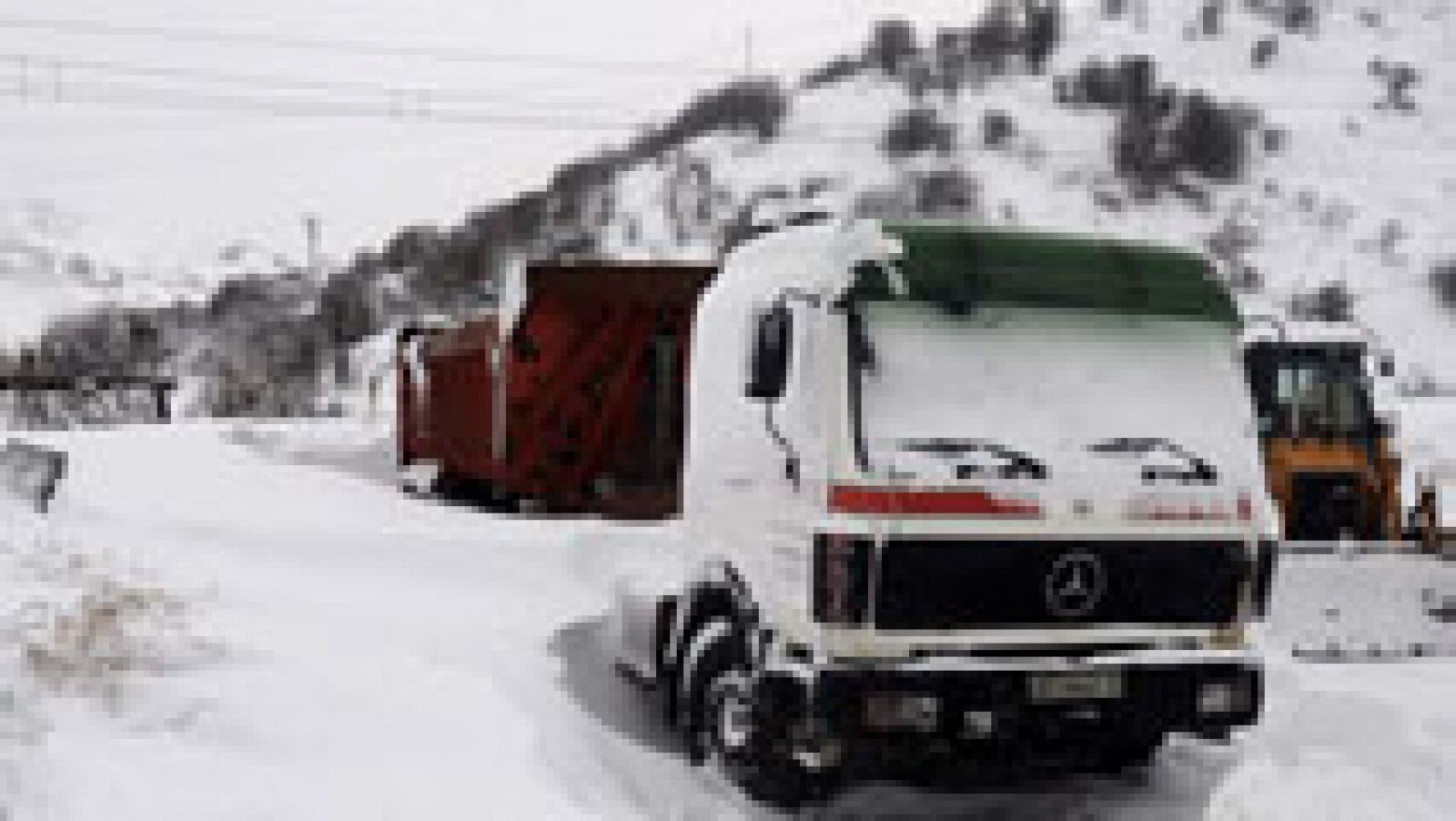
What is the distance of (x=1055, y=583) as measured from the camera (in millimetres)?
7281

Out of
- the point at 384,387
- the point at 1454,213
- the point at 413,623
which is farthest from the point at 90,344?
the point at 413,623

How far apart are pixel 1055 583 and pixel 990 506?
0.49m

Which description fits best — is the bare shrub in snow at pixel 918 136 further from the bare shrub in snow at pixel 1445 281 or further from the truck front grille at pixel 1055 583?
the truck front grille at pixel 1055 583

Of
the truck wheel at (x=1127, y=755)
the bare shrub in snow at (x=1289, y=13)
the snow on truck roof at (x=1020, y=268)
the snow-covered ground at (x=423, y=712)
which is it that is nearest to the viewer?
the snow-covered ground at (x=423, y=712)

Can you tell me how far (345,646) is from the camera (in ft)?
27.7

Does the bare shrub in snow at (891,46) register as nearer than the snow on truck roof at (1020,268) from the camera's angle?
No

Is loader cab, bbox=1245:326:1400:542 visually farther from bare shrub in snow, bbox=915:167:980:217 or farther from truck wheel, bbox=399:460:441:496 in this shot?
bare shrub in snow, bbox=915:167:980:217

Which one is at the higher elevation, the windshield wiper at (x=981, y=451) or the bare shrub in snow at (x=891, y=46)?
the bare shrub in snow at (x=891, y=46)

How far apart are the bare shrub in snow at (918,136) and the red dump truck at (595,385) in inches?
1900

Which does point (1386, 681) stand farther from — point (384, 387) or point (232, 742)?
point (384, 387)

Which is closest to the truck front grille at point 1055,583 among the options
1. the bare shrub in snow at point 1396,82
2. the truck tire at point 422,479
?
the truck tire at point 422,479

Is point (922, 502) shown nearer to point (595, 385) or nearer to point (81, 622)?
point (81, 622)

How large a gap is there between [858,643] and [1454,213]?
57328 mm

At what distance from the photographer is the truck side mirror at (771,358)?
24.1 ft
